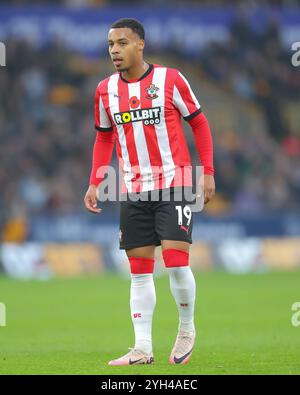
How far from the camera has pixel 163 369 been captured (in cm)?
788

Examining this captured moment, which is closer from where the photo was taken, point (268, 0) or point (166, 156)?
point (166, 156)

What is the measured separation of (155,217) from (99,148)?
0.84 metres

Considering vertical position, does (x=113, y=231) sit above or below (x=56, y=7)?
below

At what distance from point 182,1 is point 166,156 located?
57.7 ft

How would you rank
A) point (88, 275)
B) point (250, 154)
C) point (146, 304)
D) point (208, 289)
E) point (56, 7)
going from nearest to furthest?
point (146, 304) → point (208, 289) → point (88, 275) → point (56, 7) → point (250, 154)

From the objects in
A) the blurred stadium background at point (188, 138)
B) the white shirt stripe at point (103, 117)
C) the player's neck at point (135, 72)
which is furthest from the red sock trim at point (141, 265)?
the blurred stadium background at point (188, 138)

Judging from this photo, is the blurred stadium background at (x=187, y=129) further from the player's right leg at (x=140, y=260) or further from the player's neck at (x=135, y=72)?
the player's neck at (x=135, y=72)

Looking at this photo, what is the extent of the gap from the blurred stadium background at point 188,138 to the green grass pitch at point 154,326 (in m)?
0.14

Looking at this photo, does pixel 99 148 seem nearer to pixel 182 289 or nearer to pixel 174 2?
pixel 182 289

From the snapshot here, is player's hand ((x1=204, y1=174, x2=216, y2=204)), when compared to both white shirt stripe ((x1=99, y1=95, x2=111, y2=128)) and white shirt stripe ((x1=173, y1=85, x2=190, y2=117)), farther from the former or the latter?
white shirt stripe ((x1=99, y1=95, x2=111, y2=128))

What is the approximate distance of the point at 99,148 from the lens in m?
8.91

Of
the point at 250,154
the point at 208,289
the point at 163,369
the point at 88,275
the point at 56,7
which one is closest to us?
the point at 163,369

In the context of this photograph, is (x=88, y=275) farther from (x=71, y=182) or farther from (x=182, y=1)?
(x=182, y=1)

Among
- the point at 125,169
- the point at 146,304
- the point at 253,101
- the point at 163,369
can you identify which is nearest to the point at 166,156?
the point at 125,169
